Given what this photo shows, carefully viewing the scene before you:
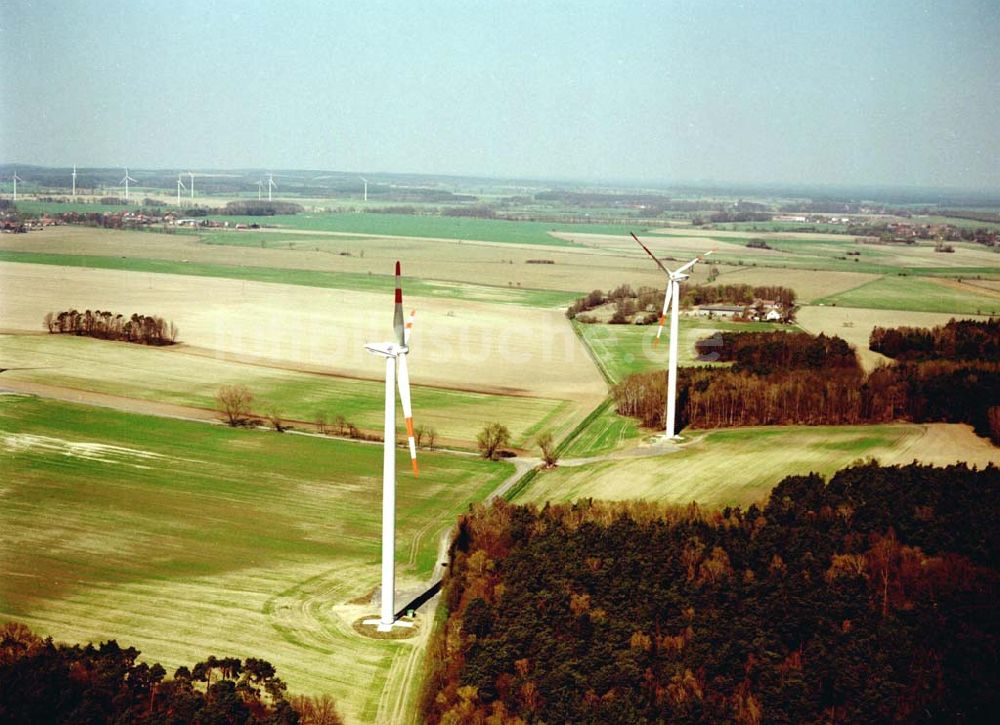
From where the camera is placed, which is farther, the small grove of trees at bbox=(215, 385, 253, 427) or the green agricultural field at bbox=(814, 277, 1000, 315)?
the green agricultural field at bbox=(814, 277, 1000, 315)

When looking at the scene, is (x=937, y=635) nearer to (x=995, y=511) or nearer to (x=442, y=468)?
(x=995, y=511)

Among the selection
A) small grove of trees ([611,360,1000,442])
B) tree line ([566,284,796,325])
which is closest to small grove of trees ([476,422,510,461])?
small grove of trees ([611,360,1000,442])

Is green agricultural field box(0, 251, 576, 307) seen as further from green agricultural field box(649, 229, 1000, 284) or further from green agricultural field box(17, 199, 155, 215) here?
green agricultural field box(17, 199, 155, 215)

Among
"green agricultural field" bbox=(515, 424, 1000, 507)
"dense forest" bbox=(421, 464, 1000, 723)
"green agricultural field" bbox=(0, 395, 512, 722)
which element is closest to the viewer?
"dense forest" bbox=(421, 464, 1000, 723)

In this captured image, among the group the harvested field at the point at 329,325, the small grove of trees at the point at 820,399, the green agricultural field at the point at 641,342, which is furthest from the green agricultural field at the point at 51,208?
the small grove of trees at the point at 820,399

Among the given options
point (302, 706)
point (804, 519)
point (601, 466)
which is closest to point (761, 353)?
point (601, 466)

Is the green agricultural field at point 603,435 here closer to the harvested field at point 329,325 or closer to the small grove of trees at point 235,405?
the harvested field at point 329,325
